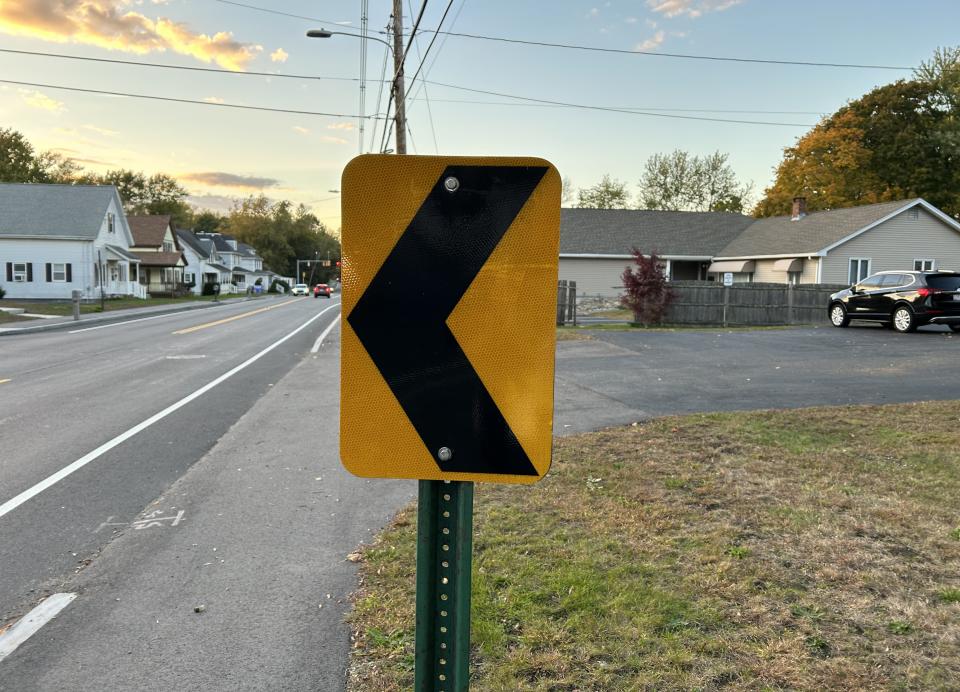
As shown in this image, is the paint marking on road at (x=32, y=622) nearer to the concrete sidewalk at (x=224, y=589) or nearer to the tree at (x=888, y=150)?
the concrete sidewalk at (x=224, y=589)

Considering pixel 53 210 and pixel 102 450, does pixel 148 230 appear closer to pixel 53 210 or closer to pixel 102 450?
pixel 53 210

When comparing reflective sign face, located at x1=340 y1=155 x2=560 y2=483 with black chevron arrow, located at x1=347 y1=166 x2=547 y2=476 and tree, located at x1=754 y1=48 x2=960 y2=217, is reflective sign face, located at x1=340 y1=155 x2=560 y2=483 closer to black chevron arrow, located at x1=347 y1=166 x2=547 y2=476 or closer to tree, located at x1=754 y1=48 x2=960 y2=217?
black chevron arrow, located at x1=347 y1=166 x2=547 y2=476

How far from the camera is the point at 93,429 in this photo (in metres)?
8.46

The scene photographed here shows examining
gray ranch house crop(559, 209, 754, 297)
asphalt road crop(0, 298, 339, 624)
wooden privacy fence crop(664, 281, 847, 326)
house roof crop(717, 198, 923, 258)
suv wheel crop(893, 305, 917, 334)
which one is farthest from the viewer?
gray ranch house crop(559, 209, 754, 297)

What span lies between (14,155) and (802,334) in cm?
9005

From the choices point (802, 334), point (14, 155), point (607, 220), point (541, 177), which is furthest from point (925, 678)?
point (14, 155)

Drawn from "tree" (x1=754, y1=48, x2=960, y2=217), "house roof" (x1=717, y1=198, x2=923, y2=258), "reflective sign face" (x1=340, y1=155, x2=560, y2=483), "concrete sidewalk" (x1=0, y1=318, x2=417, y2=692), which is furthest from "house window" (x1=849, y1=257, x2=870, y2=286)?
"reflective sign face" (x1=340, y1=155, x2=560, y2=483)

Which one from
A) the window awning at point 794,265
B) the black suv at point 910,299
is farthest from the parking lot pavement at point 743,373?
the window awning at point 794,265

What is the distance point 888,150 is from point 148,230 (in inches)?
2502

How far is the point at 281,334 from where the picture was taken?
77.0 feet

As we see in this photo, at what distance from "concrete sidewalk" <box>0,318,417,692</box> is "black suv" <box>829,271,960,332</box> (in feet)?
59.8

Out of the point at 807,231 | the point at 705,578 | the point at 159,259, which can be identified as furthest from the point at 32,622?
the point at 159,259

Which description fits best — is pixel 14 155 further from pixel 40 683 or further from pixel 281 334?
pixel 40 683

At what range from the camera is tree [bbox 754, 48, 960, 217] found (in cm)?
4891
